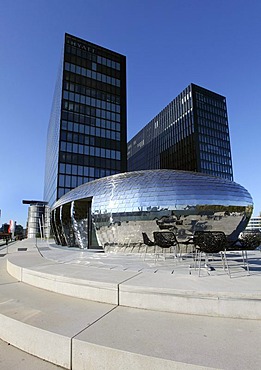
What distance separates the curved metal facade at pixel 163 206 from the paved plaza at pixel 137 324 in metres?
6.70

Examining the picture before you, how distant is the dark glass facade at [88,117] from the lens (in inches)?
1794

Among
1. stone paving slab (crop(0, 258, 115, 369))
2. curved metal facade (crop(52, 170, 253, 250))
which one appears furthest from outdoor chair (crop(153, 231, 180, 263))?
curved metal facade (crop(52, 170, 253, 250))

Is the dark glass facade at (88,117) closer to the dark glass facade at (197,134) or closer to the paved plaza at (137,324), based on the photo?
the dark glass facade at (197,134)

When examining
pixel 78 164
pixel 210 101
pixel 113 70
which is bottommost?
pixel 78 164

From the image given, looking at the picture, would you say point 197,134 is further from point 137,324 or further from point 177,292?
point 137,324

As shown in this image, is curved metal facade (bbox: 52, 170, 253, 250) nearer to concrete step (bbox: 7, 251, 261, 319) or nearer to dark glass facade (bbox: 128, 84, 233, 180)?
concrete step (bbox: 7, 251, 261, 319)

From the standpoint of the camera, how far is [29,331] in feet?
10.3

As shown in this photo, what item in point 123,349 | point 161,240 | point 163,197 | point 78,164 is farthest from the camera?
point 78,164

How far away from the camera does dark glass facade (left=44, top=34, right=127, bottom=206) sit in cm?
4556

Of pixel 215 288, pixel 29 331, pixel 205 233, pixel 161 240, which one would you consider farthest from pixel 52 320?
pixel 161 240

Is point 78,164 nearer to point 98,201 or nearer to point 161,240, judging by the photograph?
point 98,201

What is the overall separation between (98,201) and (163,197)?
12.5 feet

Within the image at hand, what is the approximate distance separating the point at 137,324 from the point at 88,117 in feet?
165

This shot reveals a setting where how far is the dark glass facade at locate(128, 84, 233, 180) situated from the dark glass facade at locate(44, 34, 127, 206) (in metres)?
30.7
